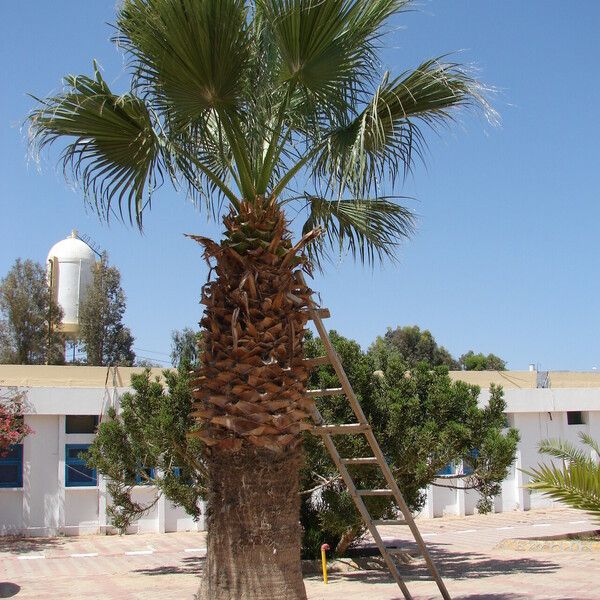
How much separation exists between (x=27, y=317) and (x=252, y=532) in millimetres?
32407

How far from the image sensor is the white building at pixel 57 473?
18.3 metres

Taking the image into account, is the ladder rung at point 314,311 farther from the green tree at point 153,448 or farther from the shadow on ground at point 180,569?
the shadow on ground at point 180,569

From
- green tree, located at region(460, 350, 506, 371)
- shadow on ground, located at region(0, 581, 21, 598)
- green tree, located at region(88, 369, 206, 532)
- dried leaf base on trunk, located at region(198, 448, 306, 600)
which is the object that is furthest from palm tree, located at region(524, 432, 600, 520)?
green tree, located at region(460, 350, 506, 371)

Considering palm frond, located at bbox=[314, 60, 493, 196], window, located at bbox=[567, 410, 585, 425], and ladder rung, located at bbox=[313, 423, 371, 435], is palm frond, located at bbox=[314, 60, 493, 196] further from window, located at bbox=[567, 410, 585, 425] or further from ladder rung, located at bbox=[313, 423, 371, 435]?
window, located at bbox=[567, 410, 585, 425]

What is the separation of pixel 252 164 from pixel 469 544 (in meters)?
12.2

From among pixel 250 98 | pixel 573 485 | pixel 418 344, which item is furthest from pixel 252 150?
pixel 418 344

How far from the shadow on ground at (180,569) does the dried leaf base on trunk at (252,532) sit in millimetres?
7068

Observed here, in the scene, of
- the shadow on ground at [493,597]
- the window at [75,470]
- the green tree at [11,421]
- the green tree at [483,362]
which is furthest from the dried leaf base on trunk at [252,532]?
the green tree at [483,362]

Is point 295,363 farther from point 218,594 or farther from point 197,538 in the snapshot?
point 197,538

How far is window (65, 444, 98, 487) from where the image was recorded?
18828 millimetres

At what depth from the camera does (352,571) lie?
13.3 meters

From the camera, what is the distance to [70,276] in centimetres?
3809

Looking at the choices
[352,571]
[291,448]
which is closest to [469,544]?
[352,571]

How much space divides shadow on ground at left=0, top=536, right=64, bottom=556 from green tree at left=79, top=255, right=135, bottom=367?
21.2 metres
